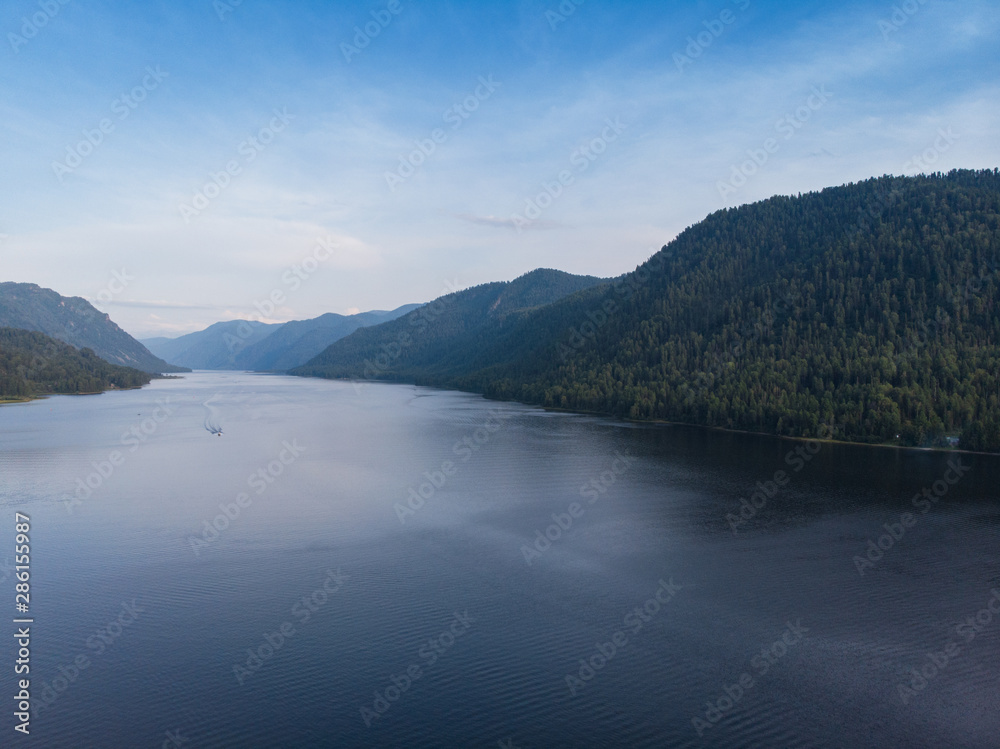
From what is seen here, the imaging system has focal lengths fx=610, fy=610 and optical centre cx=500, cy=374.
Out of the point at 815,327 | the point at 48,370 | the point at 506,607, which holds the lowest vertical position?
the point at 506,607

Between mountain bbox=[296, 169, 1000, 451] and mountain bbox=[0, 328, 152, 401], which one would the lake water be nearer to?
mountain bbox=[296, 169, 1000, 451]

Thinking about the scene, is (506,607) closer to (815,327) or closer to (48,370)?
(815,327)

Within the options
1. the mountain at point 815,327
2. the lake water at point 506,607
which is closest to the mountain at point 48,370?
the mountain at point 815,327

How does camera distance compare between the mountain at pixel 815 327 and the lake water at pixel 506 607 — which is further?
the mountain at pixel 815 327

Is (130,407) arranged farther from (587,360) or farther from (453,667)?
(453,667)

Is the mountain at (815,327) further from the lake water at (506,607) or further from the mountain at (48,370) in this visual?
the mountain at (48,370)

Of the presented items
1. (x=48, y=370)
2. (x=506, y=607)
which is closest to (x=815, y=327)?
(x=506, y=607)

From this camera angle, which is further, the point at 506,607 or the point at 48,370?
the point at 48,370
